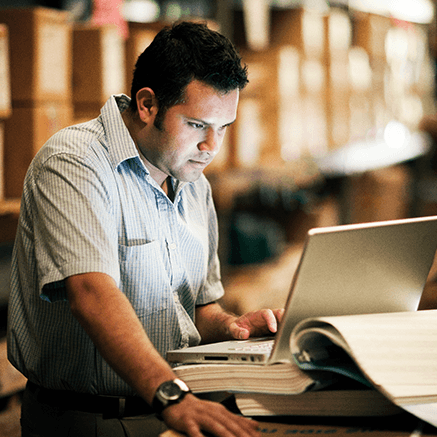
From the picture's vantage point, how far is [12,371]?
2393 millimetres

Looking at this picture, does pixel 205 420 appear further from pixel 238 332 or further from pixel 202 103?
pixel 202 103

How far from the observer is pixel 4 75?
196 cm

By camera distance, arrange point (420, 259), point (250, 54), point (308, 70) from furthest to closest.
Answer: point (308, 70) < point (250, 54) < point (420, 259)

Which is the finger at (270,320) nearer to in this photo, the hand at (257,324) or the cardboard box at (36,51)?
the hand at (257,324)

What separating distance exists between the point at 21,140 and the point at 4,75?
260mm

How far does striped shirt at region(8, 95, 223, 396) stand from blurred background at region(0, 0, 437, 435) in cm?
87

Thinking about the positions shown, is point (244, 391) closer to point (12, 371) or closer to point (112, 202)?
point (112, 202)

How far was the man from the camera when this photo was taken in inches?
44.0

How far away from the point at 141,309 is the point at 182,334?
0.13m

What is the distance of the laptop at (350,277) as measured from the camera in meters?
0.84

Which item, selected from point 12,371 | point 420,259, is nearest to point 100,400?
point 420,259

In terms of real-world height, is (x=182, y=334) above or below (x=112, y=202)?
below

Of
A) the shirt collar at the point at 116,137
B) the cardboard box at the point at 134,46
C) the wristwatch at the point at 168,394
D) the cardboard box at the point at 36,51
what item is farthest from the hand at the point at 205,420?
the cardboard box at the point at 134,46

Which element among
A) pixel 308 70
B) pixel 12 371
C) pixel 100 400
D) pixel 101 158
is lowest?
pixel 12 371
